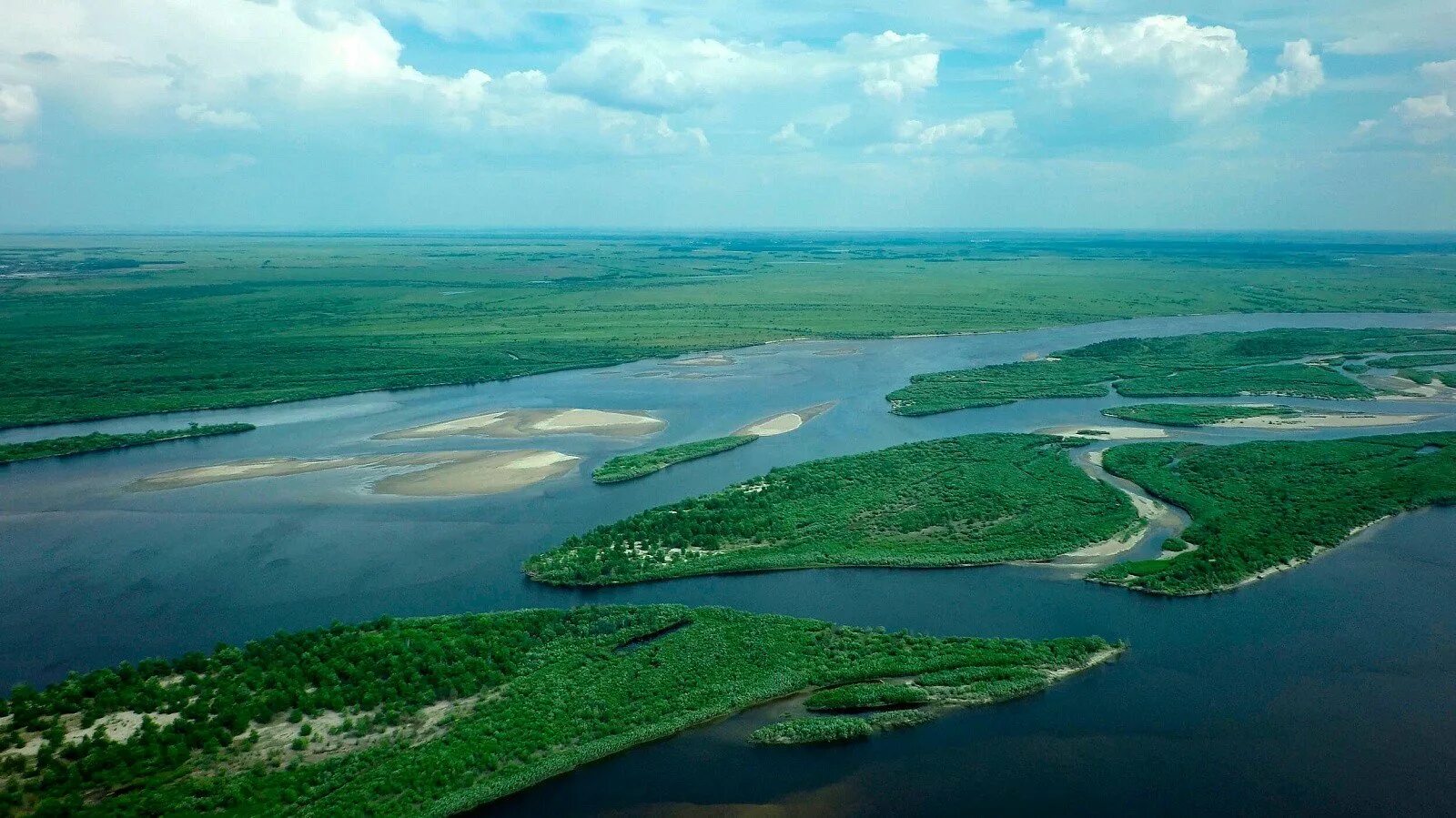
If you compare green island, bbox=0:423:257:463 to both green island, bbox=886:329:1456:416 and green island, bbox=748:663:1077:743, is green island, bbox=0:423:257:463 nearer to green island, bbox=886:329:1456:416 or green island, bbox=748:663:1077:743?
green island, bbox=886:329:1456:416

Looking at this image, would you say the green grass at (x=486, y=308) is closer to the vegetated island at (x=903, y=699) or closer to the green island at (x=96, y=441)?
the green island at (x=96, y=441)

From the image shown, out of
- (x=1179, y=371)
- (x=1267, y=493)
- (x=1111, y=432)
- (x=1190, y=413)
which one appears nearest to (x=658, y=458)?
(x=1111, y=432)

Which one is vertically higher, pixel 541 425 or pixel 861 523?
pixel 541 425

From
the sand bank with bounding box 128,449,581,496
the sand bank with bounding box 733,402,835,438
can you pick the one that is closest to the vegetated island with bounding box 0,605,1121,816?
the sand bank with bounding box 128,449,581,496

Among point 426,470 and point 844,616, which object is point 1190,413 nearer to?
point 844,616

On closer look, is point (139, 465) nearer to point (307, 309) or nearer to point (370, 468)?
point (370, 468)

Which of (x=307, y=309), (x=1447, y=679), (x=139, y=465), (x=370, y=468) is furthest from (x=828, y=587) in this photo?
(x=307, y=309)

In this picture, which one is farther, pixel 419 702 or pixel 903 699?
pixel 903 699
